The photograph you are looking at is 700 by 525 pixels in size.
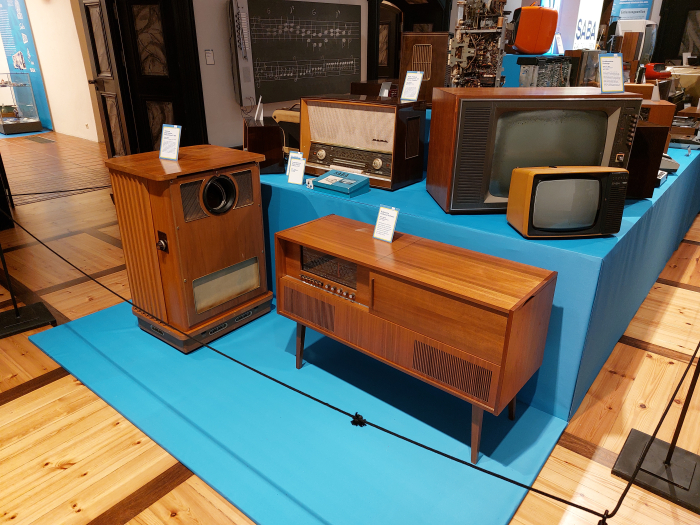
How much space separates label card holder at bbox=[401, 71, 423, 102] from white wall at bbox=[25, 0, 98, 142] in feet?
22.7

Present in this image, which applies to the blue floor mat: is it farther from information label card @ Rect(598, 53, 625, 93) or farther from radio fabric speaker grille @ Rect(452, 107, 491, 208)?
information label card @ Rect(598, 53, 625, 93)

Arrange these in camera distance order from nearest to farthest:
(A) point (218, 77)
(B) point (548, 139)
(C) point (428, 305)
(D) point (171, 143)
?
(C) point (428, 305) < (B) point (548, 139) < (D) point (171, 143) < (A) point (218, 77)

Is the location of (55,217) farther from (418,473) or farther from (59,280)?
(418,473)

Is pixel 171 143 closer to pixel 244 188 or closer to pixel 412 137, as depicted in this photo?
Answer: pixel 244 188

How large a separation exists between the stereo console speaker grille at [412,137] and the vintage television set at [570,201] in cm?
66

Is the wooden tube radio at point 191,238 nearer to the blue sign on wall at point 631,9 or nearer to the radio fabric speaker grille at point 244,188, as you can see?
the radio fabric speaker grille at point 244,188

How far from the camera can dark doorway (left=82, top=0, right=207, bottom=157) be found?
15.7 feet

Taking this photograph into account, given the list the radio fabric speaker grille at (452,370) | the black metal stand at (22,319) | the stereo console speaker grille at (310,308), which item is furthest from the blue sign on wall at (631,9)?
the black metal stand at (22,319)

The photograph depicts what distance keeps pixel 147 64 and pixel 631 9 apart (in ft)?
28.5

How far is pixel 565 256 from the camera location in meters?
1.71

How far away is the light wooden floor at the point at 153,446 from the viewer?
1.55 m

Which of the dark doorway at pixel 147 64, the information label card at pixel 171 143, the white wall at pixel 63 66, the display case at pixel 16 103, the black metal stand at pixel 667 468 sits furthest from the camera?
the display case at pixel 16 103

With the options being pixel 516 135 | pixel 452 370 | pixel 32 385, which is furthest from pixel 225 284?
pixel 516 135

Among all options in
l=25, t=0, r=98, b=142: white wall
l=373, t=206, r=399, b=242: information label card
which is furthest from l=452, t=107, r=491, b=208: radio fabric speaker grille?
l=25, t=0, r=98, b=142: white wall
